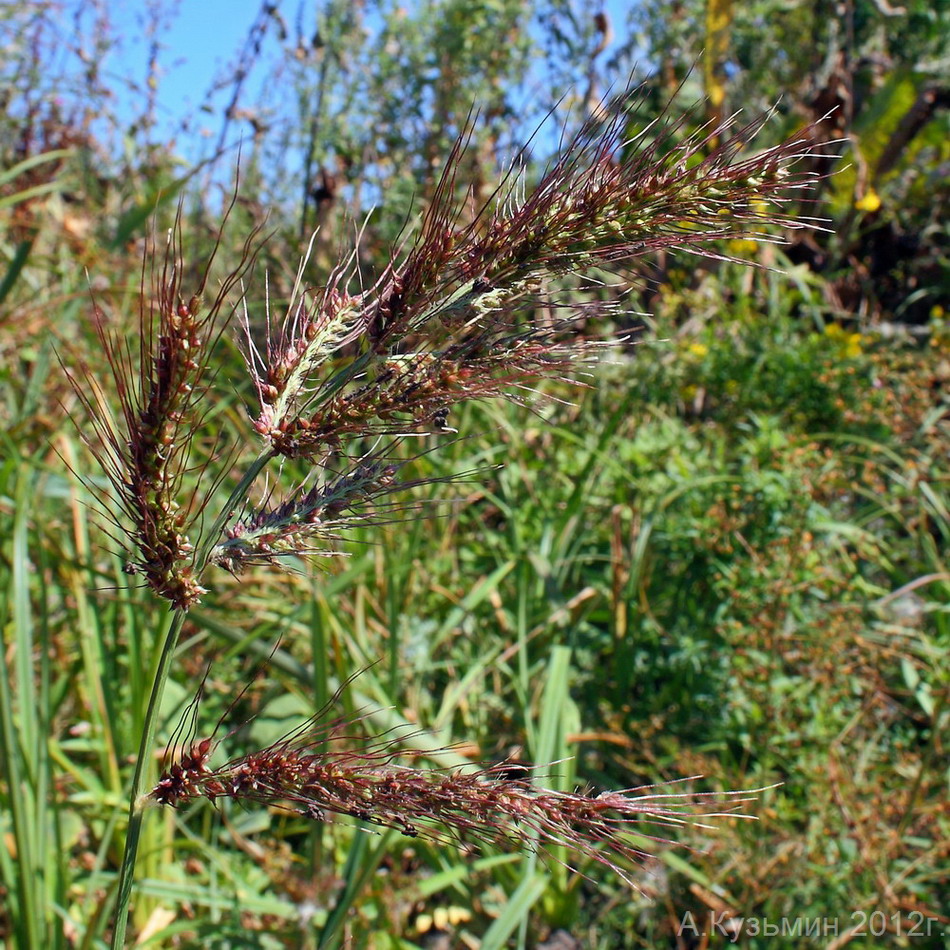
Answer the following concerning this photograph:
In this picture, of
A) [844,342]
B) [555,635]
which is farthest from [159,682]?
[844,342]

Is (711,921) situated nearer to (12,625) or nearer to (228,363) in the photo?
(12,625)

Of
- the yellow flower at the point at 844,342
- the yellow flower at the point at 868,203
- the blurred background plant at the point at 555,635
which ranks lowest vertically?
the blurred background plant at the point at 555,635

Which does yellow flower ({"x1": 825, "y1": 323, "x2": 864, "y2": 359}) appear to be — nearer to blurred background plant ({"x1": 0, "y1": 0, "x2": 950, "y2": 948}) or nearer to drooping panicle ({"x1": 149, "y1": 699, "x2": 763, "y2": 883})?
blurred background plant ({"x1": 0, "y1": 0, "x2": 950, "y2": 948})

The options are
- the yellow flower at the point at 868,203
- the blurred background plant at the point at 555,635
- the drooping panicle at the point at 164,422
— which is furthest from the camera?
the yellow flower at the point at 868,203

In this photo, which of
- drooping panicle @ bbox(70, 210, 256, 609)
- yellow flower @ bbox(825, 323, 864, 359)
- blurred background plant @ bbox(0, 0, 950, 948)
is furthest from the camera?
yellow flower @ bbox(825, 323, 864, 359)

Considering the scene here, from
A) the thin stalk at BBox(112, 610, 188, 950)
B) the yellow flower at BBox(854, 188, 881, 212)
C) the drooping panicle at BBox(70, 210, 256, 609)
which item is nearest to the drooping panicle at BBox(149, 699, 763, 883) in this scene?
the thin stalk at BBox(112, 610, 188, 950)

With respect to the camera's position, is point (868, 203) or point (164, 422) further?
point (868, 203)

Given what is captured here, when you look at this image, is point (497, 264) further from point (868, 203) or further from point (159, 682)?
point (868, 203)

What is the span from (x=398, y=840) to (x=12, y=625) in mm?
1367

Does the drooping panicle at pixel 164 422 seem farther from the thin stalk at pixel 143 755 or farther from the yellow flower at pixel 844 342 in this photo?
the yellow flower at pixel 844 342

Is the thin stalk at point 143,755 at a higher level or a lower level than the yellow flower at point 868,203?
lower

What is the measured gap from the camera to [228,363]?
304cm

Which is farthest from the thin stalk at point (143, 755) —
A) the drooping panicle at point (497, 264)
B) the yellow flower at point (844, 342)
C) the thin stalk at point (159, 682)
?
the yellow flower at point (844, 342)

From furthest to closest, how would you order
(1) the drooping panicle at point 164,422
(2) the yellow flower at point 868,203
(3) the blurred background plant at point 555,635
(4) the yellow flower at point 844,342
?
(2) the yellow flower at point 868,203 < (4) the yellow flower at point 844,342 < (3) the blurred background plant at point 555,635 < (1) the drooping panicle at point 164,422
